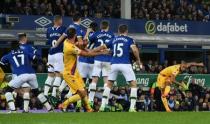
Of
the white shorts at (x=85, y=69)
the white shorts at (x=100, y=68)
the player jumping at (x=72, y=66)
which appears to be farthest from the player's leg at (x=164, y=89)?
the player jumping at (x=72, y=66)

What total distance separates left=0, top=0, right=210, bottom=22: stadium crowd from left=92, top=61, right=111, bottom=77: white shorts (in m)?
10.7

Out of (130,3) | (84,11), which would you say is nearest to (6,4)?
(84,11)

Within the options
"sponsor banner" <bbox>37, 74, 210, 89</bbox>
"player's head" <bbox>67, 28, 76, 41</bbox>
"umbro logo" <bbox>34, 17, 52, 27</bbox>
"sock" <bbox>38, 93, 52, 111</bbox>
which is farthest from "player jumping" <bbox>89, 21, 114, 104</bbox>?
"umbro logo" <bbox>34, 17, 52, 27</bbox>

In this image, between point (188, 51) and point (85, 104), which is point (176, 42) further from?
point (85, 104)

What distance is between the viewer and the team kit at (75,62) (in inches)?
674

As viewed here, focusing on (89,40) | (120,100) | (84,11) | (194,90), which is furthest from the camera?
(84,11)

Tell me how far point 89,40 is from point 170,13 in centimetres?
1667

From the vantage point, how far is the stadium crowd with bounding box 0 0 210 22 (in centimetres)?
3045

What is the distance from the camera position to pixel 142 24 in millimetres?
32969

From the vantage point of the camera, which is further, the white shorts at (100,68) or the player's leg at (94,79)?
the white shorts at (100,68)

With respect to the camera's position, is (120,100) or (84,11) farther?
(84,11)

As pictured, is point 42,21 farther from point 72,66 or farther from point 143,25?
point 72,66

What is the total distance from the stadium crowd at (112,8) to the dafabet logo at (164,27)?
2.08 ft

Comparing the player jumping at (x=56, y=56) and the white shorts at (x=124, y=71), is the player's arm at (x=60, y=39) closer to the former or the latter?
the player jumping at (x=56, y=56)
